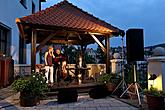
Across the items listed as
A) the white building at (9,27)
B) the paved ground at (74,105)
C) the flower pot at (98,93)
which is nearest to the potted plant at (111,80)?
the flower pot at (98,93)

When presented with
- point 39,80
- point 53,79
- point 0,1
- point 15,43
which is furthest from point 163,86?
point 15,43

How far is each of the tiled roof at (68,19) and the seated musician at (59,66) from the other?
1.73m

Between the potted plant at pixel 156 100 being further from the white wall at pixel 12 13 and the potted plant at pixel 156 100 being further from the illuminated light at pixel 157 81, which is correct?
the white wall at pixel 12 13

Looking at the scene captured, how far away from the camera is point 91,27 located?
768 cm

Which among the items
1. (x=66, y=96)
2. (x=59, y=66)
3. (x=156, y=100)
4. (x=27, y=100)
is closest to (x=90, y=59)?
(x=59, y=66)

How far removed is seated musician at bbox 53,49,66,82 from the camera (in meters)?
8.76

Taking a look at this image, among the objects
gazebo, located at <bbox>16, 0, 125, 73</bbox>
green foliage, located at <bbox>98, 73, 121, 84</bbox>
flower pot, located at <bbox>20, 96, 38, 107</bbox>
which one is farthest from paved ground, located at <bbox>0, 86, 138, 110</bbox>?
gazebo, located at <bbox>16, 0, 125, 73</bbox>

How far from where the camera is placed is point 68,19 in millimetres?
7867

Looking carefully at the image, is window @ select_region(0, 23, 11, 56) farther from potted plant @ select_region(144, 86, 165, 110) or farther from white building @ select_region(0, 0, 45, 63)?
potted plant @ select_region(144, 86, 165, 110)

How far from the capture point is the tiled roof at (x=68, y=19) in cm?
718

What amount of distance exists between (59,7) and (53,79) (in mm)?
2769

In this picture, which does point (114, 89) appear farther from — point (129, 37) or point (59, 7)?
point (59, 7)

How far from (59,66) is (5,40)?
3.24 meters

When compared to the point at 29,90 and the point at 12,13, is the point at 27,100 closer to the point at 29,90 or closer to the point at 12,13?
the point at 29,90
